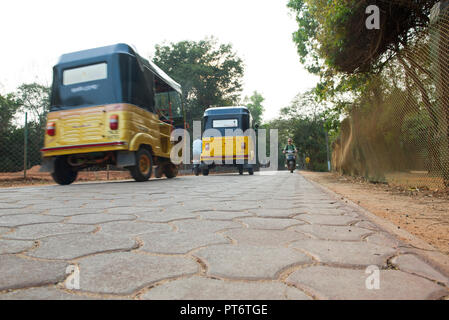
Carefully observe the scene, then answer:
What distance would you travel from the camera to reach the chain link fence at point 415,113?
4.03 metres

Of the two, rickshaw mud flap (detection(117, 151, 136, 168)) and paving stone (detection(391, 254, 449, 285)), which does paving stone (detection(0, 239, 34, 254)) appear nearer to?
paving stone (detection(391, 254, 449, 285))

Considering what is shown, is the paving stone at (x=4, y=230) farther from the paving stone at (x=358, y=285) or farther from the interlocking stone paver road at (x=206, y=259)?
the paving stone at (x=358, y=285)

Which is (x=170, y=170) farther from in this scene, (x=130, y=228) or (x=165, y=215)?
(x=130, y=228)

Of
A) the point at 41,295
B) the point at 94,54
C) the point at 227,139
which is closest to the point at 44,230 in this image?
the point at 41,295

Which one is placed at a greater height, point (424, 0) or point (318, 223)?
point (424, 0)

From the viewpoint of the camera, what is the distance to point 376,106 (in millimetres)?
6164

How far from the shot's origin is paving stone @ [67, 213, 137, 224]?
2.55m

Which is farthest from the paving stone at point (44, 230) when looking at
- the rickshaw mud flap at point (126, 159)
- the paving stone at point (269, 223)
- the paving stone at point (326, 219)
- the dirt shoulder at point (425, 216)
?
the rickshaw mud flap at point (126, 159)

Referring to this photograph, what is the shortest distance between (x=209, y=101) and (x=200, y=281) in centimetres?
2809

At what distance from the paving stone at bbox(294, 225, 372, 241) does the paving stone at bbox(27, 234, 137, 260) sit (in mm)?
1251

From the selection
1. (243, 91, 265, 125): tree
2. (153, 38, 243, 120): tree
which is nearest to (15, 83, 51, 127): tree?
(153, 38, 243, 120): tree

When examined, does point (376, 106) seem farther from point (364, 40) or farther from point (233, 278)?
point (233, 278)

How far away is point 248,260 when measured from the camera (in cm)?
153
